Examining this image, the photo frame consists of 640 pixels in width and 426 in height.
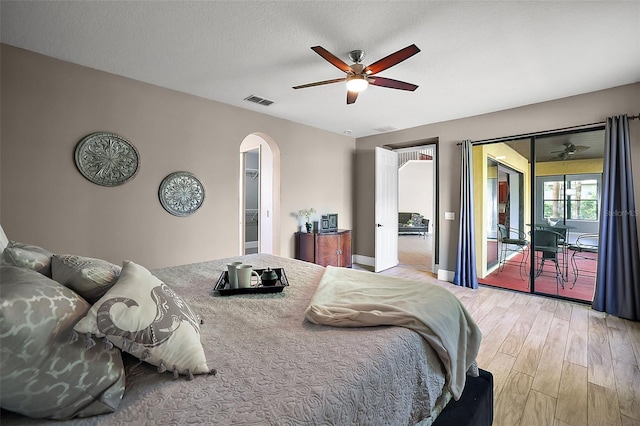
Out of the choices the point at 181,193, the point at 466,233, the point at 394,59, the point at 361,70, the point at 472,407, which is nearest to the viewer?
the point at 472,407

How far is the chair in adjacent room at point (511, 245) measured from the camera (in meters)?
4.20

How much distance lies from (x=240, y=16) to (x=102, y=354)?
2232 mm

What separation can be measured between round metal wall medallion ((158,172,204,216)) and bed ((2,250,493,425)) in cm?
223

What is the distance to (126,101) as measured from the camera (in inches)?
120

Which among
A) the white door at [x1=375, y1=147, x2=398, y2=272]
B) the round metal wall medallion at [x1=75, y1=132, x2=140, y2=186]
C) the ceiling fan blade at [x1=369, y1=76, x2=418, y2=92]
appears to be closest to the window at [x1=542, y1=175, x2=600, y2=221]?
the white door at [x1=375, y1=147, x2=398, y2=272]

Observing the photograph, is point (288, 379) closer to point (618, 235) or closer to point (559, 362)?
point (559, 362)

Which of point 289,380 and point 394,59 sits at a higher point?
point 394,59

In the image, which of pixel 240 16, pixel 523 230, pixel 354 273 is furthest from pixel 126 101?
pixel 523 230

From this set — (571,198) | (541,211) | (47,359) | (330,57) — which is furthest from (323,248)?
(47,359)

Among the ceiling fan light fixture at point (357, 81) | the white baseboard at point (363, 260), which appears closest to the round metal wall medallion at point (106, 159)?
the ceiling fan light fixture at point (357, 81)

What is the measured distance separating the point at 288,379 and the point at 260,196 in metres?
4.52

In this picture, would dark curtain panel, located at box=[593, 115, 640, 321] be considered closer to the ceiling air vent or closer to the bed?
the bed

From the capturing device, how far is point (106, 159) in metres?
2.92

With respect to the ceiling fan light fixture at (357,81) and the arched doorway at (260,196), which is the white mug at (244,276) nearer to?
the ceiling fan light fixture at (357,81)
